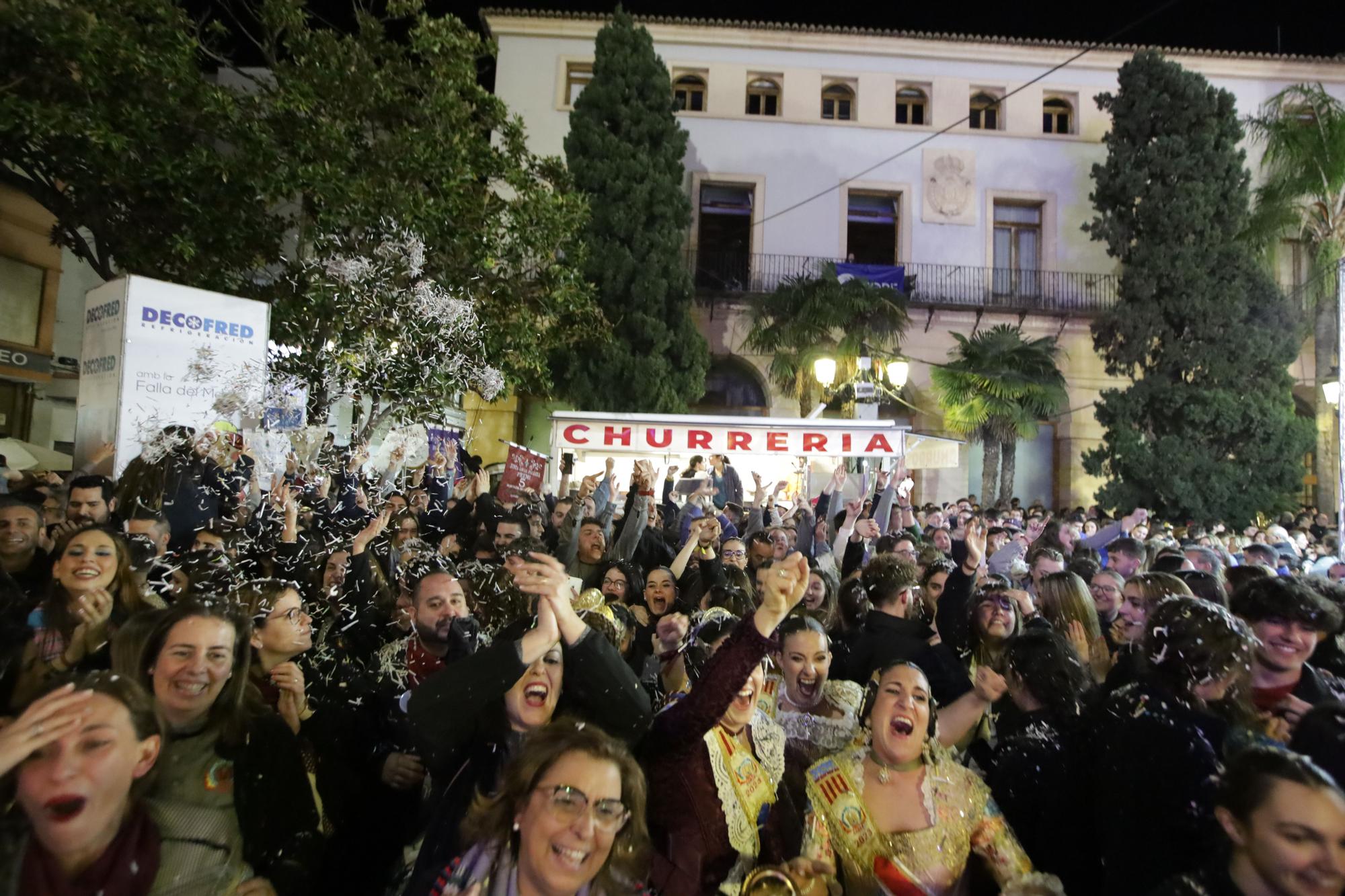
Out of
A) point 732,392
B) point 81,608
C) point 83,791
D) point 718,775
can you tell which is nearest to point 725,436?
point 81,608

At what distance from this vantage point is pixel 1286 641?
9.83ft

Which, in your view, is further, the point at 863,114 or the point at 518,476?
the point at 863,114

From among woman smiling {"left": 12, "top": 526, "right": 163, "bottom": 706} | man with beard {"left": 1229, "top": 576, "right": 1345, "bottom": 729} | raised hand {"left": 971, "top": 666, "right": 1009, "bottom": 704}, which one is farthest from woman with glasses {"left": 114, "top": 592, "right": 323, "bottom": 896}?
man with beard {"left": 1229, "top": 576, "right": 1345, "bottom": 729}

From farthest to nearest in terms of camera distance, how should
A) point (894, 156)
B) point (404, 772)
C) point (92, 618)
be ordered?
point (894, 156), point (92, 618), point (404, 772)

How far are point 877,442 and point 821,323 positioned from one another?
8.07 metres

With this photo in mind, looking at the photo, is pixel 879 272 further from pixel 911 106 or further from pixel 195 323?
pixel 195 323

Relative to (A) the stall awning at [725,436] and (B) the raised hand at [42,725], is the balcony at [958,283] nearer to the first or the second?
(A) the stall awning at [725,436]

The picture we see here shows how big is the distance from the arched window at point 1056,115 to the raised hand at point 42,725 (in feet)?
81.3

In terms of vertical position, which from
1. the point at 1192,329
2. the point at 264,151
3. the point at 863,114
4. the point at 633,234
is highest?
A: the point at 863,114

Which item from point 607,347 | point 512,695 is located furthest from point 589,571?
point 607,347

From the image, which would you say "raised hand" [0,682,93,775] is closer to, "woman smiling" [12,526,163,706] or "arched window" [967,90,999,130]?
"woman smiling" [12,526,163,706]

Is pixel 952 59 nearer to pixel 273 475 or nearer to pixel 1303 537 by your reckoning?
pixel 1303 537

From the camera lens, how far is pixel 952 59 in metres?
21.8

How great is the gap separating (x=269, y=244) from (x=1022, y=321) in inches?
694
